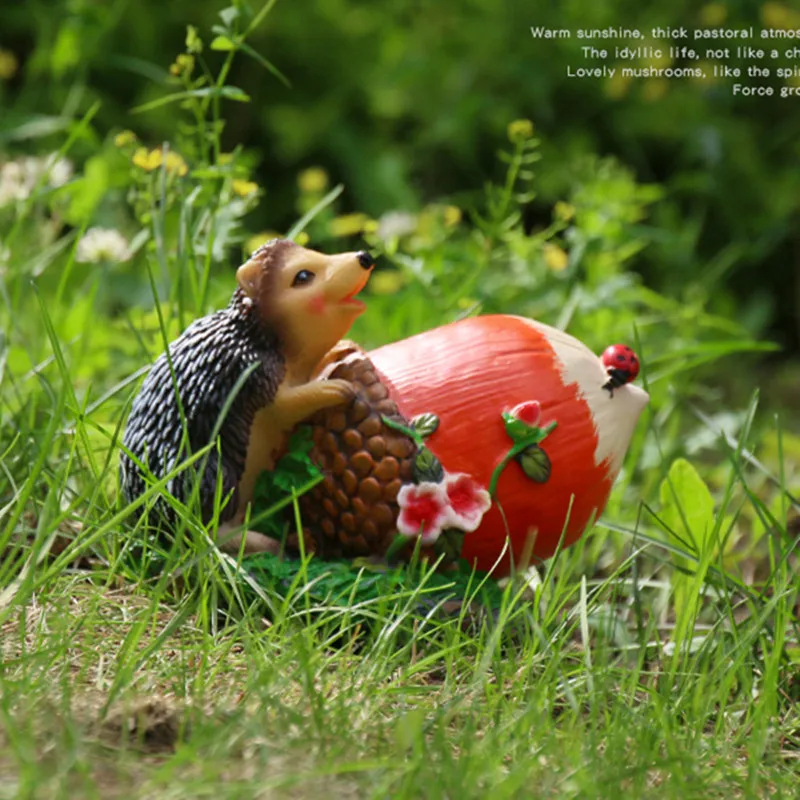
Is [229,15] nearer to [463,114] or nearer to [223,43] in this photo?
[223,43]

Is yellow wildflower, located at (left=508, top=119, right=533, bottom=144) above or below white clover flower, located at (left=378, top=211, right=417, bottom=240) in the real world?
above

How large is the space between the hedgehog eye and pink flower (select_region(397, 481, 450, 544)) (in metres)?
0.36

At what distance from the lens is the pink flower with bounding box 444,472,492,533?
6.00ft

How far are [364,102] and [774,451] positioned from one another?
257cm

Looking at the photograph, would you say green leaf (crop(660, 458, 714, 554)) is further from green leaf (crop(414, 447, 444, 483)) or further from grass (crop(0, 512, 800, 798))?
green leaf (crop(414, 447, 444, 483))

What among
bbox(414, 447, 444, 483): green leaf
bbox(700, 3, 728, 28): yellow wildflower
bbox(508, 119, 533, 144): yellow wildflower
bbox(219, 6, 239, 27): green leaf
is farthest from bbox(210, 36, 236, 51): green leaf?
bbox(700, 3, 728, 28): yellow wildflower

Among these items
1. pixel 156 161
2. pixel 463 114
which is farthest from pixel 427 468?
pixel 463 114

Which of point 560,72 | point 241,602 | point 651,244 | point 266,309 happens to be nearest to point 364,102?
point 560,72

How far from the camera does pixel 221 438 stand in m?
1.84

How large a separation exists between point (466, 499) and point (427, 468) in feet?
0.26

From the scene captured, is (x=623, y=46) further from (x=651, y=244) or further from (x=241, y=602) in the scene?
(x=241, y=602)

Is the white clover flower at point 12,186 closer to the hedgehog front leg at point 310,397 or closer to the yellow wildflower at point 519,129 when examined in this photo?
the yellow wildflower at point 519,129

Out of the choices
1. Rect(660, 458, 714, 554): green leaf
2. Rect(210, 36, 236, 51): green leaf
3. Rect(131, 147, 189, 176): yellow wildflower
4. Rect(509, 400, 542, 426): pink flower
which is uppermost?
Rect(210, 36, 236, 51): green leaf

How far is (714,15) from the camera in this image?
463 centimetres
